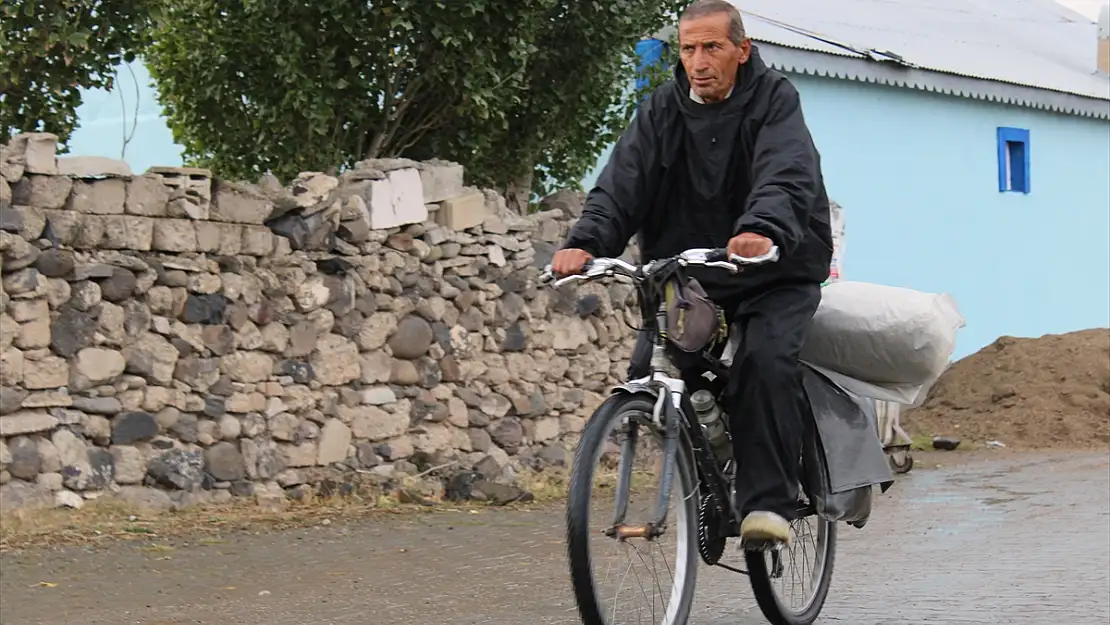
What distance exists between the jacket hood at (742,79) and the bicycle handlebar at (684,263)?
63cm

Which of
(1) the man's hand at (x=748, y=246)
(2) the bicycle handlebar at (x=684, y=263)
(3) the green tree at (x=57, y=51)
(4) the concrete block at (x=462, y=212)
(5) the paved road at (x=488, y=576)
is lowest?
(5) the paved road at (x=488, y=576)

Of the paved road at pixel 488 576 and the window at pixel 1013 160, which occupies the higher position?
the window at pixel 1013 160

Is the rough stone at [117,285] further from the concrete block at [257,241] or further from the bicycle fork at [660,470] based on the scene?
the bicycle fork at [660,470]

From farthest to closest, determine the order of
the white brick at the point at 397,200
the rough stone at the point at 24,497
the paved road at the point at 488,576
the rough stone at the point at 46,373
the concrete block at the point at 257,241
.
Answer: the white brick at the point at 397,200 → the concrete block at the point at 257,241 → the rough stone at the point at 46,373 → the rough stone at the point at 24,497 → the paved road at the point at 488,576

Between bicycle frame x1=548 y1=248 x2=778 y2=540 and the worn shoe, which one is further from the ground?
bicycle frame x1=548 y1=248 x2=778 y2=540

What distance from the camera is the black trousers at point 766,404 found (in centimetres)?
463

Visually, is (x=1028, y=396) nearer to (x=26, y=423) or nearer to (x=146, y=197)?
(x=146, y=197)

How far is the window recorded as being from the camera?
1933 centimetres

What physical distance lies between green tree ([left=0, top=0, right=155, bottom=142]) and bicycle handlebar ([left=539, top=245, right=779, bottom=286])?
532 cm

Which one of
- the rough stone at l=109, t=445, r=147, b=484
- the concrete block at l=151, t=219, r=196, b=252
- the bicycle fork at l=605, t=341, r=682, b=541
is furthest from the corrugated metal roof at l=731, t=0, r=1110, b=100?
the bicycle fork at l=605, t=341, r=682, b=541

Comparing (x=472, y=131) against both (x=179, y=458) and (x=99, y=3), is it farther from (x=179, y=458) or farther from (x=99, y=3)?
(x=179, y=458)

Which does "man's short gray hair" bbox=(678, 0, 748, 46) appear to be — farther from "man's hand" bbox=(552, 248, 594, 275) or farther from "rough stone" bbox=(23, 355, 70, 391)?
"rough stone" bbox=(23, 355, 70, 391)

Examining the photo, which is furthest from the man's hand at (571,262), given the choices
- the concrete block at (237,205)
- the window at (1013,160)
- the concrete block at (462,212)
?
the window at (1013,160)

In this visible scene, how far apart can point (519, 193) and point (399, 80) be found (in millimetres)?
1507
